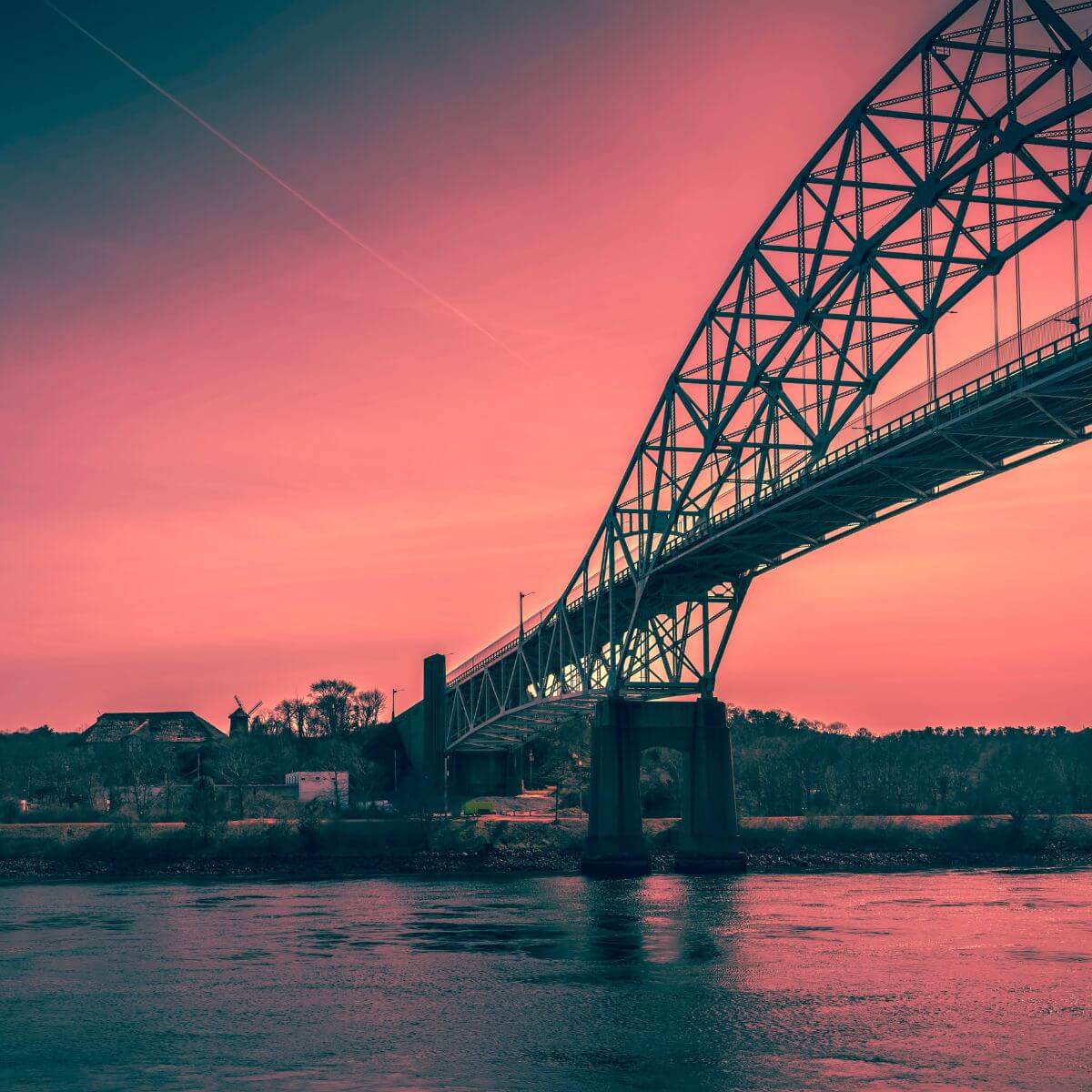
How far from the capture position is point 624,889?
2832 inches

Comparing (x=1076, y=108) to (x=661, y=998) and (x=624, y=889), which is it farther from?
(x=624, y=889)

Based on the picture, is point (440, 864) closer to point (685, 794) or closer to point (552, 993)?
point (685, 794)

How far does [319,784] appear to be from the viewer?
408 feet

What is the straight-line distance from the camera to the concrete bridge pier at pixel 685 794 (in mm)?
82688

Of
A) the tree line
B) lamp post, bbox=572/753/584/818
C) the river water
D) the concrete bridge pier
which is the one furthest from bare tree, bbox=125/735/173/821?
the river water

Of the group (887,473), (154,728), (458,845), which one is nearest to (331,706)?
(154,728)

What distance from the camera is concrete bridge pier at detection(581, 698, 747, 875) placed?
82688 mm

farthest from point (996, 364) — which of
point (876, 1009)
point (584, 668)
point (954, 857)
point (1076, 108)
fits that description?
point (954, 857)

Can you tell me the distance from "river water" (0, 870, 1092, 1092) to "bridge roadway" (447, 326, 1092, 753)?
56.7ft

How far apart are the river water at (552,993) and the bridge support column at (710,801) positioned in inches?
644

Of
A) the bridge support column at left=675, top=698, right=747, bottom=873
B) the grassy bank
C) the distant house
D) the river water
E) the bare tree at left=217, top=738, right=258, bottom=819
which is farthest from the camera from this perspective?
the distant house

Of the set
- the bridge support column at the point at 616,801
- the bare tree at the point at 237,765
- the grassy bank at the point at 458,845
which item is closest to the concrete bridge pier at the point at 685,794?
the bridge support column at the point at 616,801

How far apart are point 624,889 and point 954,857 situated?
3342cm

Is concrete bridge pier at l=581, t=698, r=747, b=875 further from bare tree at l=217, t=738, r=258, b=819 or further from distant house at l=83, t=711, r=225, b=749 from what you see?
distant house at l=83, t=711, r=225, b=749
